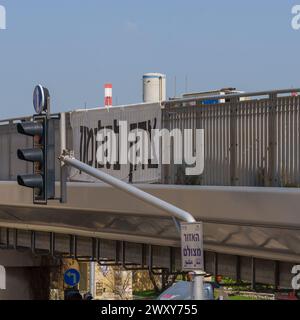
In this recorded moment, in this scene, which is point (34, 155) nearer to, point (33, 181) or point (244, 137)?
point (33, 181)

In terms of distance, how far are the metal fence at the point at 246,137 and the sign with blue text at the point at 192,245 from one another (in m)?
4.89

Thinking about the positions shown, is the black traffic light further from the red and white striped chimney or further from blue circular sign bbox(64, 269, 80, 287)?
the red and white striped chimney

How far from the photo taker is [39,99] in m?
15.3

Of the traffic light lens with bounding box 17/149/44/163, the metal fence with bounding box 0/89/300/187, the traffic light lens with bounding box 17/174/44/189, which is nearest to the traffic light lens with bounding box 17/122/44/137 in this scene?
the traffic light lens with bounding box 17/149/44/163

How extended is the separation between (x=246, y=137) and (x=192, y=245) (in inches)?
234

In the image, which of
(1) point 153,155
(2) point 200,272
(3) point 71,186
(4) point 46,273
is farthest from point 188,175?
(4) point 46,273

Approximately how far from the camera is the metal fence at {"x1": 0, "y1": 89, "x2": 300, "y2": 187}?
17234 millimetres

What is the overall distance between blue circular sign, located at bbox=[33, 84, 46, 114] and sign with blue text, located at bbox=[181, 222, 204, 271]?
11.4 feet

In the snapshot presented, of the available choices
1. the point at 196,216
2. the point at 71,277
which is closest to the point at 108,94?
the point at 71,277

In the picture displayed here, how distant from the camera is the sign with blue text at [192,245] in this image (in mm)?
12398

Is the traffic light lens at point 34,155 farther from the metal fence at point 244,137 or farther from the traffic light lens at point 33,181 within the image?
the metal fence at point 244,137

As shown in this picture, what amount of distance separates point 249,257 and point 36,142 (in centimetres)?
583

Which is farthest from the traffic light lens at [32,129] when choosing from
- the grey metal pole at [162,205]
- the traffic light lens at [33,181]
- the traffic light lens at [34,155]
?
the grey metal pole at [162,205]
